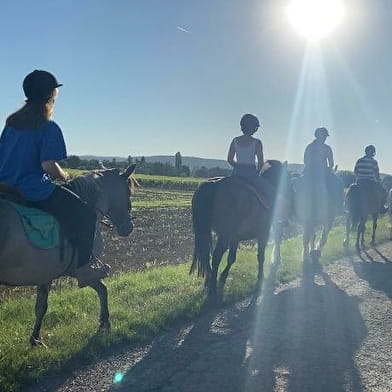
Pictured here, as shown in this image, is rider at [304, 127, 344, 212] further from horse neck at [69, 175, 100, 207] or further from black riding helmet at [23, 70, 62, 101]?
black riding helmet at [23, 70, 62, 101]

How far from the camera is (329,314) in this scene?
7.01 metres

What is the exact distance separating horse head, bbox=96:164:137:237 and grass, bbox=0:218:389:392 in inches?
49.8

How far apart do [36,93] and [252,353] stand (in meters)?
3.60

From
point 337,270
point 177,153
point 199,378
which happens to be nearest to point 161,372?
point 199,378

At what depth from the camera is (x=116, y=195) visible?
6285mm

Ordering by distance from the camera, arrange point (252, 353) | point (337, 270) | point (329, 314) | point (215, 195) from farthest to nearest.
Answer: point (337, 270) → point (215, 195) → point (329, 314) → point (252, 353)

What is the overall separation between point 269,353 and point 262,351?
0.09 meters

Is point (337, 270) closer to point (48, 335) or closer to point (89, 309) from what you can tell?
point (89, 309)

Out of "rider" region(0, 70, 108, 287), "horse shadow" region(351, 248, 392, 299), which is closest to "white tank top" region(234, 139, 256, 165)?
"horse shadow" region(351, 248, 392, 299)

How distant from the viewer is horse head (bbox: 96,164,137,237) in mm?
6141

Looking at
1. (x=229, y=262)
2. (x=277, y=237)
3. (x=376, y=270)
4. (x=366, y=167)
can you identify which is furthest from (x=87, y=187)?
(x=366, y=167)

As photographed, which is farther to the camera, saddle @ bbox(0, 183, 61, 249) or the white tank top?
the white tank top

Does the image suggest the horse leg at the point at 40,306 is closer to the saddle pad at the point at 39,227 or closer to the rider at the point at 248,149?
the saddle pad at the point at 39,227

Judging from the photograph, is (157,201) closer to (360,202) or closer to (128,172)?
(360,202)
